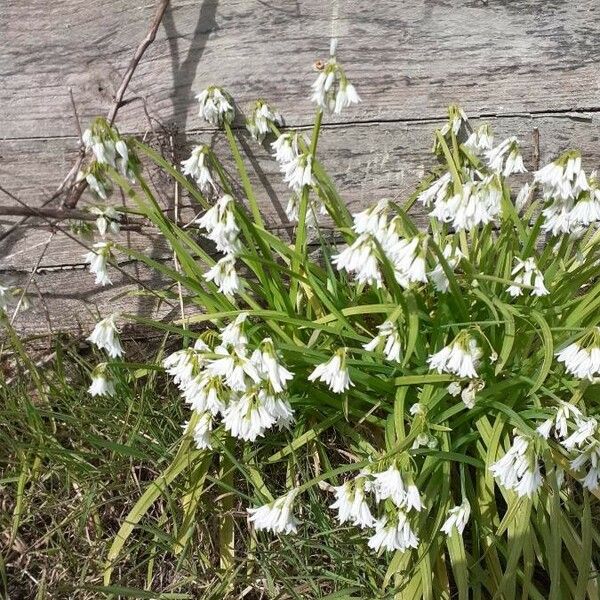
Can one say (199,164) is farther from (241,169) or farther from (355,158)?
(355,158)

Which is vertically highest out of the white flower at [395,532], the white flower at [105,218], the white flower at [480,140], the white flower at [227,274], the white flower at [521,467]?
the white flower at [480,140]

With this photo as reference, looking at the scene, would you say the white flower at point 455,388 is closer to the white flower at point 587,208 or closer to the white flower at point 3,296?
the white flower at point 587,208

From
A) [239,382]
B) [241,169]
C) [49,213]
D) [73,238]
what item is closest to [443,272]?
[239,382]

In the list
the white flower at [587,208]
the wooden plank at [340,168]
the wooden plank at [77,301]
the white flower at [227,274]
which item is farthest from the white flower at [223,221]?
the white flower at [587,208]

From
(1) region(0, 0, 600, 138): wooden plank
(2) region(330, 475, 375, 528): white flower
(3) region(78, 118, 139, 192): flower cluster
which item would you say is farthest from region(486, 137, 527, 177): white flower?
(3) region(78, 118, 139, 192): flower cluster

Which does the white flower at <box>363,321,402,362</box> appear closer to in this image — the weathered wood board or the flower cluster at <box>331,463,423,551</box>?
the flower cluster at <box>331,463,423,551</box>
